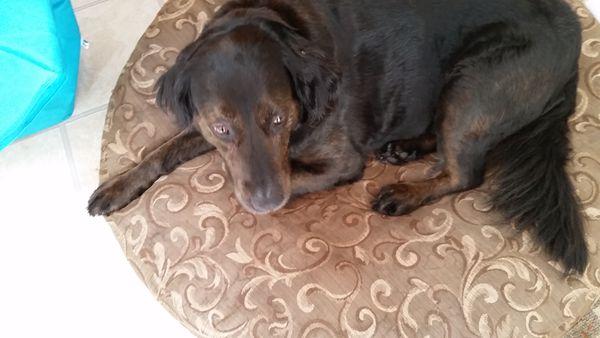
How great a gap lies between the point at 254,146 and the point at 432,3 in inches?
37.0

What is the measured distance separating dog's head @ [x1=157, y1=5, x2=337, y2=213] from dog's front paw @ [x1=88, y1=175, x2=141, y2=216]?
552 mm

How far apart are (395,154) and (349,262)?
2.01 feet

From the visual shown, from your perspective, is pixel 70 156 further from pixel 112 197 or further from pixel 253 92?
pixel 253 92

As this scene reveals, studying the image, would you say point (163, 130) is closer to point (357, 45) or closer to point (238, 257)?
point (238, 257)

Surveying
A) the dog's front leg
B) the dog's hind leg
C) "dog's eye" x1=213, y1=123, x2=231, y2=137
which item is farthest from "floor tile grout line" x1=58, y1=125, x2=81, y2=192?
the dog's hind leg

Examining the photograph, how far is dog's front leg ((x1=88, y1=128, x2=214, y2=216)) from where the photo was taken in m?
2.39

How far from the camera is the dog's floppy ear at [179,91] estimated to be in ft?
6.24

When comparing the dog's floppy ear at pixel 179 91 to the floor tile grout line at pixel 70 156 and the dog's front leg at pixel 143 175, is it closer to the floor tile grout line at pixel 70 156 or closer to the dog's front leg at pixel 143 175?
the dog's front leg at pixel 143 175

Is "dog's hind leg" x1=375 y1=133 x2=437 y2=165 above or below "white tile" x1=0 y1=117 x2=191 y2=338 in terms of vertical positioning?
above

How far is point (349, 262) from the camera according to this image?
2162 millimetres

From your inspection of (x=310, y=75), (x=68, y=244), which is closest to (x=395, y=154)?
(x=310, y=75)

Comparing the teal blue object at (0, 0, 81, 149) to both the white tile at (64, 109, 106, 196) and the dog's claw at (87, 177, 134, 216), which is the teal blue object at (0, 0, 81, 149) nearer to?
the white tile at (64, 109, 106, 196)

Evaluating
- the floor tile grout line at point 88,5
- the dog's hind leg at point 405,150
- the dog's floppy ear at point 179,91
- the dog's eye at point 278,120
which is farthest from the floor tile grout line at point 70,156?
the dog's hind leg at point 405,150

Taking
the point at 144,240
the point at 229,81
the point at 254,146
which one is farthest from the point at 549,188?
the point at 144,240
